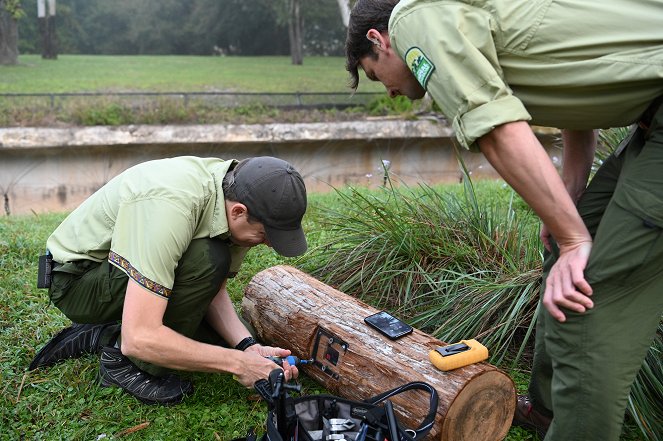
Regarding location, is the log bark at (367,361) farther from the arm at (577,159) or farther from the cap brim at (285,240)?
→ the arm at (577,159)

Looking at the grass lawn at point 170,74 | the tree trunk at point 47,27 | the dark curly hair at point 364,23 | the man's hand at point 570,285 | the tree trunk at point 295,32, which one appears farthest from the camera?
the tree trunk at point 295,32

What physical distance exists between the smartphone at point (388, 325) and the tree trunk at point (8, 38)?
8674mm

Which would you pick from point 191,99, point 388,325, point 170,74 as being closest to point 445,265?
point 388,325

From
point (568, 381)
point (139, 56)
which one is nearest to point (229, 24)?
point (139, 56)

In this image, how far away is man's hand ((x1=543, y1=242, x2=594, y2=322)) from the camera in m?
1.66

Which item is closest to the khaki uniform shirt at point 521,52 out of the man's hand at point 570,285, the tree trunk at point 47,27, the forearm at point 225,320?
the man's hand at point 570,285

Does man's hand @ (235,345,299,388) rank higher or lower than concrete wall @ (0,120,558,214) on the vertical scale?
higher

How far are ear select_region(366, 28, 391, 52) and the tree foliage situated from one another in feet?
30.1

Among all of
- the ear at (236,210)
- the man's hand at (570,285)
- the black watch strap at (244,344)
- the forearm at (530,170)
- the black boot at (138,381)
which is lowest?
the black boot at (138,381)

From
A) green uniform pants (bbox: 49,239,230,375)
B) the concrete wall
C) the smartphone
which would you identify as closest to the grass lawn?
the concrete wall

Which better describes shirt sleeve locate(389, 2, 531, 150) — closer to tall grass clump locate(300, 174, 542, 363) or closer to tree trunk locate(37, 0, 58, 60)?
tall grass clump locate(300, 174, 542, 363)

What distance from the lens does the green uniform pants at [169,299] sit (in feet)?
7.76

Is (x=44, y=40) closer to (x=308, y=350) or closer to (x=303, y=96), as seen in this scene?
(x=303, y=96)

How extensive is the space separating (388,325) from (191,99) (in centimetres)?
773
